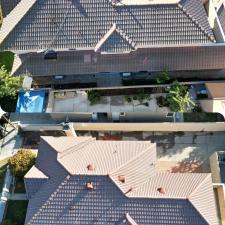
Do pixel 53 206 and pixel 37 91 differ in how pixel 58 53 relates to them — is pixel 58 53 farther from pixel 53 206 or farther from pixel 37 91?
pixel 53 206

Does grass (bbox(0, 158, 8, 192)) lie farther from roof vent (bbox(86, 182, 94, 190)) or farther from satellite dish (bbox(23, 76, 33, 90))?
roof vent (bbox(86, 182, 94, 190))

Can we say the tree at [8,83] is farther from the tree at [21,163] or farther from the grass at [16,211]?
the grass at [16,211]

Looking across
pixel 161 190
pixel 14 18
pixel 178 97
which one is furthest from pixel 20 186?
pixel 178 97

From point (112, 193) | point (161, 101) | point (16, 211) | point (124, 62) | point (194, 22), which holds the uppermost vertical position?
point (194, 22)

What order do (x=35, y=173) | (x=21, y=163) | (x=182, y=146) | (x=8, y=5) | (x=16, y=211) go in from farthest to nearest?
(x=182, y=146) < (x=8, y=5) < (x=21, y=163) < (x=16, y=211) < (x=35, y=173)

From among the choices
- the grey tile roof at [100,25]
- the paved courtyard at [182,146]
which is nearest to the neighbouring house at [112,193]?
the paved courtyard at [182,146]

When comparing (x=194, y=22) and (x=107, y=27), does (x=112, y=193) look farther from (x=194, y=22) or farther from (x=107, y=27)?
(x=194, y=22)

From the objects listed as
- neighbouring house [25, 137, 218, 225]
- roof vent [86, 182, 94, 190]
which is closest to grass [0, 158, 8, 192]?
neighbouring house [25, 137, 218, 225]
